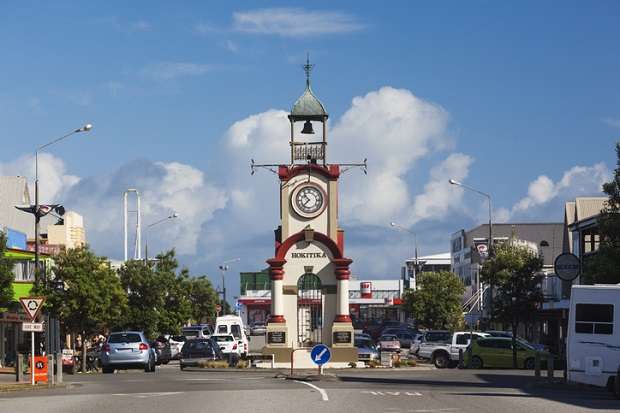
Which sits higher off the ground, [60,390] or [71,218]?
[71,218]

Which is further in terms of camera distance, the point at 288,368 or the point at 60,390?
the point at 288,368

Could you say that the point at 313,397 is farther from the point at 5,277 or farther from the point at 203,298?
the point at 203,298

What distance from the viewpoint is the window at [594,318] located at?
28.7m

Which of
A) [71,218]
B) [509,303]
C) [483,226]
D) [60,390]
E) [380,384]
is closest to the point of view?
[60,390]

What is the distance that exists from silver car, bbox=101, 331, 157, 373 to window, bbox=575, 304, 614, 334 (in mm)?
21964

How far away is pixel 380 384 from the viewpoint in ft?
115

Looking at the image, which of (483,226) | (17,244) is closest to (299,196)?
(17,244)

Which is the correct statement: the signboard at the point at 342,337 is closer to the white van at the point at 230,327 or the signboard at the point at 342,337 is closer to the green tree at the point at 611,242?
the green tree at the point at 611,242

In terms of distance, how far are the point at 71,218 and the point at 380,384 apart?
59881 millimetres

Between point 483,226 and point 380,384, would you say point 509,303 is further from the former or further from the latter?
point 483,226

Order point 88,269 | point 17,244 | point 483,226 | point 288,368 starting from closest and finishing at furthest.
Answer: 1. point 288,368
2. point 88,269
3. point 17,244
4. point 483,226

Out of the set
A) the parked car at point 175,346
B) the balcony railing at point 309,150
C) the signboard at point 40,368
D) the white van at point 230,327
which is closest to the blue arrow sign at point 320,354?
the signboard at point 40,368

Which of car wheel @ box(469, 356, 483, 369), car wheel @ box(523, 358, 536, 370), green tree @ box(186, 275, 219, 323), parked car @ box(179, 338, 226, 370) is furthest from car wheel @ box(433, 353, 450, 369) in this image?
green tree @ box(186, 275, 219, 323)

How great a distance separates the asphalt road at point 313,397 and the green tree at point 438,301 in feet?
190
